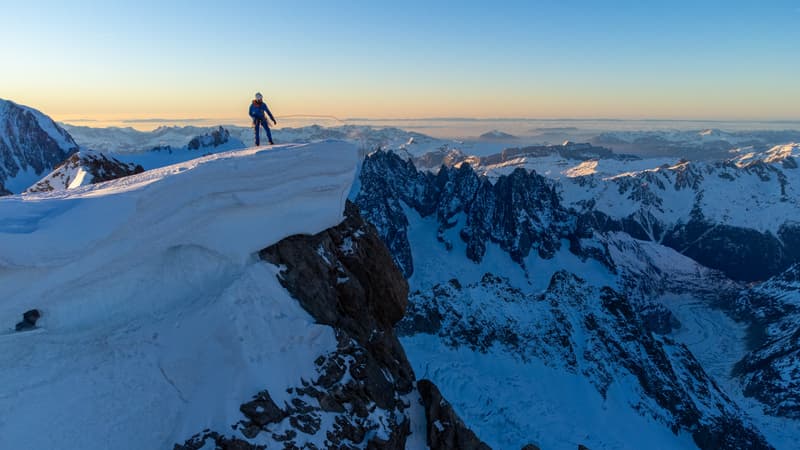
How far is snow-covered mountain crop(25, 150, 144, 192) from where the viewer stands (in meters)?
30.6

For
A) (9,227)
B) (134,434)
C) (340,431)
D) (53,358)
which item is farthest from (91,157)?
(340,431)

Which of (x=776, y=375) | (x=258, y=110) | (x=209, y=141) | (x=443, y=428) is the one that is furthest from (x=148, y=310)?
(x=776, y=375)

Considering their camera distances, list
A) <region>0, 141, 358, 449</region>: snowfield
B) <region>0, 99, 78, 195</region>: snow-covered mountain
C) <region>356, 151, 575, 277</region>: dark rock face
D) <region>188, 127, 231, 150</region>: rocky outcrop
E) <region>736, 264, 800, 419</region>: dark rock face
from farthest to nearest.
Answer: <region>356, 151, 575, 277</region>: dark rock face
<region>188, 127, 231, 150</region>: rocky outcrop
<region>736, 264, 800, 419</region>: dark rock face
<region>0, 99, 78, 195</region>: snow-covered mountain
<region>0, 141, 358, 449</region>: snowfield

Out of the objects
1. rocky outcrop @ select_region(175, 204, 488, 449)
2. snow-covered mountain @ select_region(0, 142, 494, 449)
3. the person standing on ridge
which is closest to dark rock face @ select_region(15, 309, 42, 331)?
snow-covered mountain @ select_region(0, 142, 494, 449)

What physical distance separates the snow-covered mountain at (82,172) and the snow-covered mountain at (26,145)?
107454 millimetres

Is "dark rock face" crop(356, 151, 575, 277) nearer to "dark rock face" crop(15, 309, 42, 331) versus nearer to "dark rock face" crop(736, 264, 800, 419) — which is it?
"dark rock face" crop(736, 264, 800, 419)

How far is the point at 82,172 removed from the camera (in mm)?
30688

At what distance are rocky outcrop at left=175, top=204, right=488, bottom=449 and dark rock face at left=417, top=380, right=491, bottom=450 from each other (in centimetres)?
18

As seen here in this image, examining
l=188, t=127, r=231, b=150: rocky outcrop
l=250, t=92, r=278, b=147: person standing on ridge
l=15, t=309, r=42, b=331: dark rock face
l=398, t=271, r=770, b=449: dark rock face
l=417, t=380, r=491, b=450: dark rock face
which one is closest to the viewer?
l=15, t=309, r=42, b=331: dark rock face

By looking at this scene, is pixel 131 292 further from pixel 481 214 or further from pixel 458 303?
pixel 481 214

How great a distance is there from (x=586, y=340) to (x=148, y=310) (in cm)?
8878

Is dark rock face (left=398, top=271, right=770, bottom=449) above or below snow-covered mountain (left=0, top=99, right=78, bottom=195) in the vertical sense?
below

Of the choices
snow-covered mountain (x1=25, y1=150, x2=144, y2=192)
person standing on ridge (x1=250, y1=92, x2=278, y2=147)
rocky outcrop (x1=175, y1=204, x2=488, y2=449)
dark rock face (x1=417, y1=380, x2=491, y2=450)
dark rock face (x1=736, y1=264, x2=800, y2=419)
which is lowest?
dark rock face (x1=736, y1=264, x2=800, y2=419)

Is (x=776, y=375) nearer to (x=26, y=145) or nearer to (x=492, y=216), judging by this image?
(x=492, y=216)
